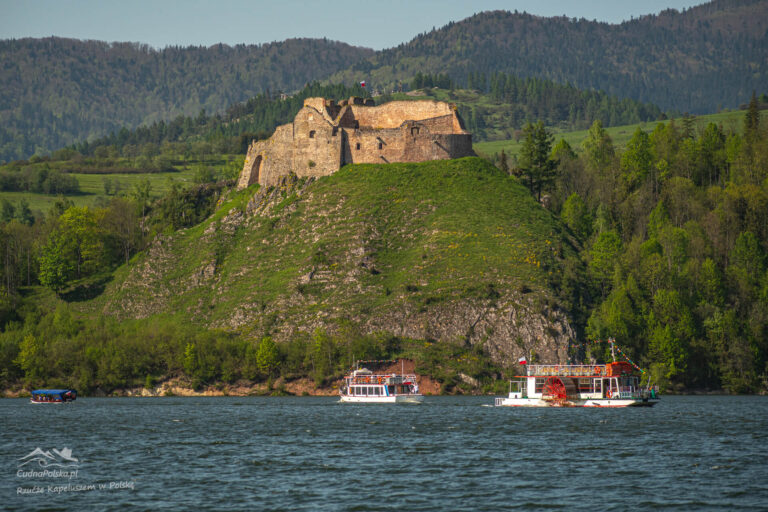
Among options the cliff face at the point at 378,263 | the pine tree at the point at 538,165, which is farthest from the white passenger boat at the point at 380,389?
the pine tree at the point at 538,165

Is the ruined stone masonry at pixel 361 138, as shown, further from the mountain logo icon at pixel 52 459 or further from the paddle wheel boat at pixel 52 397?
the mountain logo icon at pixel 52 459

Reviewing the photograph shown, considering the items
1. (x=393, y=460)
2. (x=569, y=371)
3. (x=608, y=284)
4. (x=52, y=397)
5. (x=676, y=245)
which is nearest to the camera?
(x=393, y=460)

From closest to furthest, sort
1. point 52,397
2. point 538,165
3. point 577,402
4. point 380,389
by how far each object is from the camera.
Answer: point 577,402 → point 380,389 → point 52,397 → point 538,165

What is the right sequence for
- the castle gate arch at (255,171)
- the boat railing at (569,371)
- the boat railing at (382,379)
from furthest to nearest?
the castle gate arch at (255,171) → the boat railing at (382,379) → the boat railing at (569,371)

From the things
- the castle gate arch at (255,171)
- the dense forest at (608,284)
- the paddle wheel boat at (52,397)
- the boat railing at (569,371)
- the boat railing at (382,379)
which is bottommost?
the paddle wheel boat at (52,397)

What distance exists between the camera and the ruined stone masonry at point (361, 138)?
18275 centimetres

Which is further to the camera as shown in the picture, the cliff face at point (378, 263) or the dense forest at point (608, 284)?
the dense forest at point (608, 284)

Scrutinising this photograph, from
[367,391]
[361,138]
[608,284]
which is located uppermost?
[361,138]

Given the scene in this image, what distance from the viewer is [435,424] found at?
94875 mm

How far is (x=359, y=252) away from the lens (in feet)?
536

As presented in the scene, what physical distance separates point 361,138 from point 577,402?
80.8 m

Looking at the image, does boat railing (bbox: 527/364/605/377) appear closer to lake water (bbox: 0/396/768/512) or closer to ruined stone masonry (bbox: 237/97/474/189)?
lake water (bbox: 0/396/768/512)

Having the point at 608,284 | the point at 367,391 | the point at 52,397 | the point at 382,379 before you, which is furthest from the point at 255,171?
the point at 608,284
